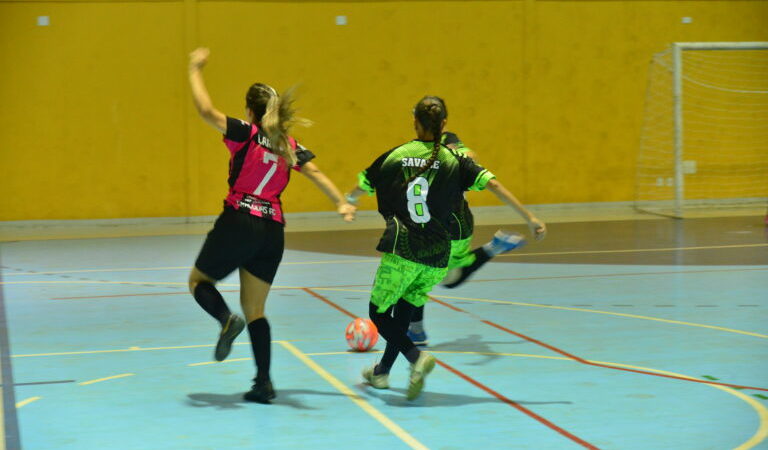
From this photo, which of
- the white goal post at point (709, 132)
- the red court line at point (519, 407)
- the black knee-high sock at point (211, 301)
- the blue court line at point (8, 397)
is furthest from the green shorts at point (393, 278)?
the white goal post at point (709, 132)

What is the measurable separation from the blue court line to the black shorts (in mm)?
1196

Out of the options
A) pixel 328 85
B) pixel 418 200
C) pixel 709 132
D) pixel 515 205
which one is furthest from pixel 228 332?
pixel 709 132

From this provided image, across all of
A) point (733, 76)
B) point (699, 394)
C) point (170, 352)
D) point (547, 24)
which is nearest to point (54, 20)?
point (547, 24)

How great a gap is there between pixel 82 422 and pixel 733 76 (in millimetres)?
15951

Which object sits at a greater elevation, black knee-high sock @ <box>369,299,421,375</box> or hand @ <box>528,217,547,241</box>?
hand @ <box>528,217,547,241</box>

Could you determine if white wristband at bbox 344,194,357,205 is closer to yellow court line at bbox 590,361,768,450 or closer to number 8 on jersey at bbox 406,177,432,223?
number 8 on jersey at bbox 406,177,432,223

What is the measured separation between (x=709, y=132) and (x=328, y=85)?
704 cm

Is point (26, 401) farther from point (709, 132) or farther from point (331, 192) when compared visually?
point (709, 132)

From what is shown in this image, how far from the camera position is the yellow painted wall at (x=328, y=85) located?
52.2ft

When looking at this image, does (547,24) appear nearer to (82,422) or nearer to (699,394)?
(699,394)

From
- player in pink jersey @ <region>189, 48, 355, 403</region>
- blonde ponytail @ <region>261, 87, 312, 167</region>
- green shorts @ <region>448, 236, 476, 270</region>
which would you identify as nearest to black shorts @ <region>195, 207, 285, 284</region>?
player in pink jersey @ <region>189, 48, 355, 403</region>

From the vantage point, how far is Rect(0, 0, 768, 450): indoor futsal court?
17.2 feet

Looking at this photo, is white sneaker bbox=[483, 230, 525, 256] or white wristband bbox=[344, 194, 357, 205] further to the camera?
white sneaker bbox=[483, 230, 525, 256]

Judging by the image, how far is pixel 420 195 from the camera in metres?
5.49
